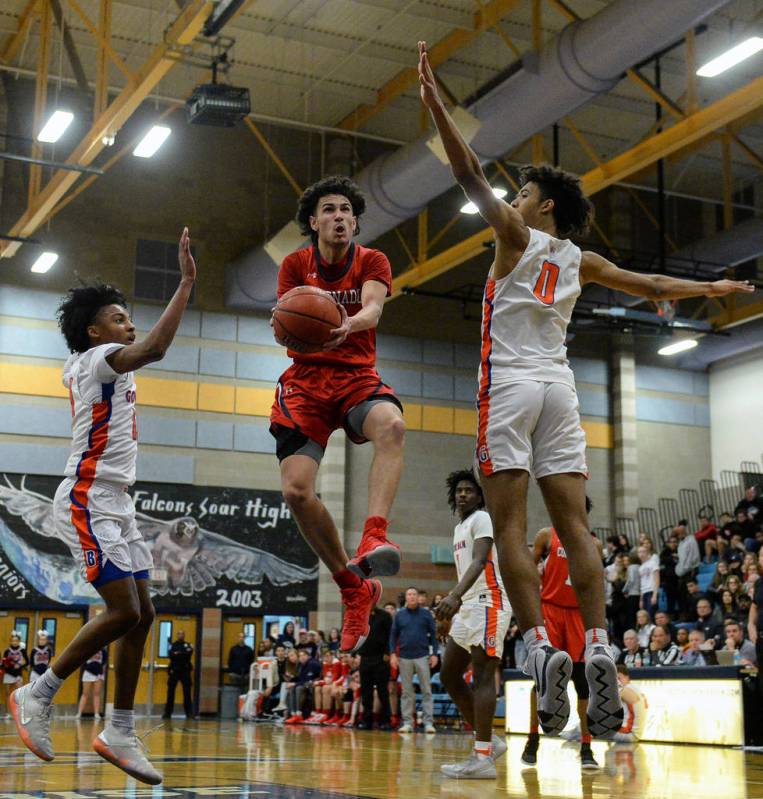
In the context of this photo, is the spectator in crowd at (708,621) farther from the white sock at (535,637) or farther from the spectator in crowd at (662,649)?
the white sock at (535,637)

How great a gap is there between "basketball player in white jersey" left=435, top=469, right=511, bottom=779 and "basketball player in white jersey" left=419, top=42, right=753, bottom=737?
2.37 meters

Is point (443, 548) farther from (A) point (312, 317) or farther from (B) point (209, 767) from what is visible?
(A) point (312, 317)

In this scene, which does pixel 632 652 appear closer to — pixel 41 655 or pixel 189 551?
pixel 41 655

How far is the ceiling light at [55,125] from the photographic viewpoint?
1548 centimetres

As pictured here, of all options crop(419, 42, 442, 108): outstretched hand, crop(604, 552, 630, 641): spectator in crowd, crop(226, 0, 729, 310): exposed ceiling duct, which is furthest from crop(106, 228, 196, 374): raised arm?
crop(604, 552, 630, 641): spectator in crowd

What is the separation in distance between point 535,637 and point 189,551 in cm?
1954

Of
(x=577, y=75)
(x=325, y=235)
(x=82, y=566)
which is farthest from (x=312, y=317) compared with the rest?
(x=577, y=75)

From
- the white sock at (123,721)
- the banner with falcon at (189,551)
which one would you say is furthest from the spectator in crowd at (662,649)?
the banner with falcon at (189,551)

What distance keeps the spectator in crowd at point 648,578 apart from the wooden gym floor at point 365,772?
6.38 meters

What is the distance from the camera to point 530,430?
499 centimetres

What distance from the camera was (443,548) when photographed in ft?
83.3

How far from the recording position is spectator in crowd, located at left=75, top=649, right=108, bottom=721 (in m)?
20.8

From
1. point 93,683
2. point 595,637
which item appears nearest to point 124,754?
point 595,637

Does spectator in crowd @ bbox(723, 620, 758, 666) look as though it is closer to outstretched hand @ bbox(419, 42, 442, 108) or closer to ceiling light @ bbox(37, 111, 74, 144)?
outstretched hand @ bbox(419, 42, 442, 108)
